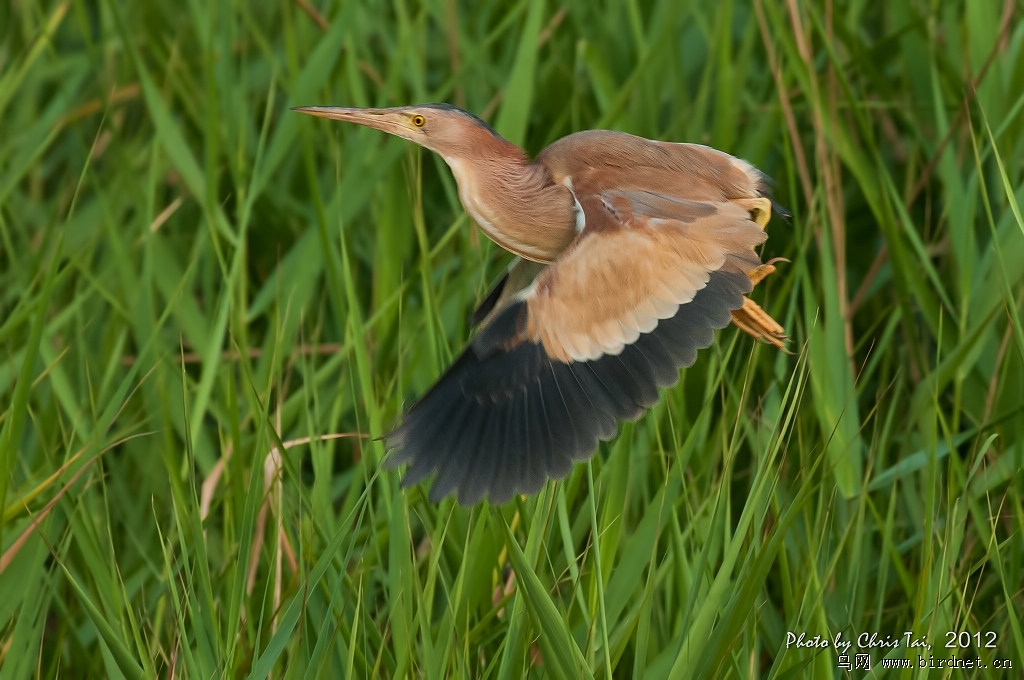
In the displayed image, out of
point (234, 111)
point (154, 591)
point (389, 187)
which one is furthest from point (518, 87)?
point (154, 591)

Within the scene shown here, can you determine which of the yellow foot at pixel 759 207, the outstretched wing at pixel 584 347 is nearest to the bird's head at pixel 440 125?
the outstretched wing at pixel 584 347

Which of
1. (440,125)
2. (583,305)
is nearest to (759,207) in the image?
(583,305)

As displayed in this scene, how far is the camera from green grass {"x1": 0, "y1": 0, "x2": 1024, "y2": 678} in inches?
52.0

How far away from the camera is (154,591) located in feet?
5.27

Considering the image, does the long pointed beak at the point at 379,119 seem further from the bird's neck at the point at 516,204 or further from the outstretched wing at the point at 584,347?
the outstretched wing at the point at 584,347

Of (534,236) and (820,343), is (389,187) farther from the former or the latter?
(820,343)

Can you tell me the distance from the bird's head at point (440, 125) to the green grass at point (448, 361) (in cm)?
6

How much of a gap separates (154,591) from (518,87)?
92 centimetres

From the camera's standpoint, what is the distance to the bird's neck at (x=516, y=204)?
1608 millimetres

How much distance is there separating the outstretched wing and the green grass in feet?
0.18

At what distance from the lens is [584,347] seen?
145 centimetres

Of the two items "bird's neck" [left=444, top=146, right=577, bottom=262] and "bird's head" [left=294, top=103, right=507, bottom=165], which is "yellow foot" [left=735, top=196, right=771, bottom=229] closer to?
"bird's neck" [left=444, top=146, right=577, bottom=262]

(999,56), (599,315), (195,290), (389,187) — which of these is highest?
(999,56)

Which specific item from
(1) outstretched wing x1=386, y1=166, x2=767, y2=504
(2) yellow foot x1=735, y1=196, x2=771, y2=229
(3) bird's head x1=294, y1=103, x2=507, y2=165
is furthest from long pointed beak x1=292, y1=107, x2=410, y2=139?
(2) yellow foot x1=735, y1=196, x2=771, y2=229
